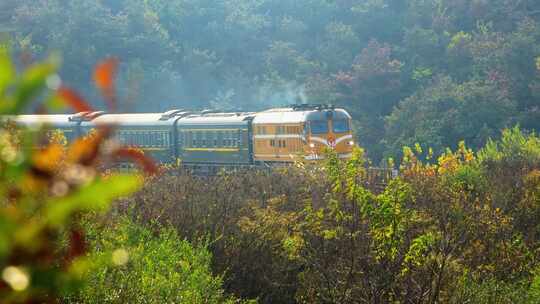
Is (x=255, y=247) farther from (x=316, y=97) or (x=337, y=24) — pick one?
(x=337, y=24)

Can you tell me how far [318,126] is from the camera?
90.4 ft

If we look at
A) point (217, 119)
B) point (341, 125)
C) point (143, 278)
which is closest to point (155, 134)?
point (217, 119)

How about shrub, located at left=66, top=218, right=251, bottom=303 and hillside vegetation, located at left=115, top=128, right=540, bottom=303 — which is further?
hillside vegetation, located at left=115, top=128, right=540, bottom=303

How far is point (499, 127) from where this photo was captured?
34031 millimetres

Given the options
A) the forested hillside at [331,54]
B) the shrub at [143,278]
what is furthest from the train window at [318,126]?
the shrub at [143,278]

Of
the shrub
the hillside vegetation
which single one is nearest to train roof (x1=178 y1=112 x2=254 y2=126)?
the hillside vegetation

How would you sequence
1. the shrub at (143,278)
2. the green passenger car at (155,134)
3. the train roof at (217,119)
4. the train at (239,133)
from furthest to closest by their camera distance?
the green passenger car at (155,134) < the train roof at (217,119) < the train at (239,133) < the shrub at (143,278)

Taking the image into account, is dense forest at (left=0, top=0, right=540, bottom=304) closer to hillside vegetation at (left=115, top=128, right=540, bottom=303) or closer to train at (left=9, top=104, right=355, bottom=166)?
hillside vegetation at (left=115, top=128, right=540, bottom=303)

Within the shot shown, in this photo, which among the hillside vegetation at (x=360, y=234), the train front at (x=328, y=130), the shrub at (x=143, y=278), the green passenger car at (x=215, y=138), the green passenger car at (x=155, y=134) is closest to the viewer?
the shrub at (x=143, y=278)

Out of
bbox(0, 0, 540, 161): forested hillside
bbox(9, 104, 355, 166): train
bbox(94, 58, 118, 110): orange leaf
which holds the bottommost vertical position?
bbox(9, 104, 355, 166): train

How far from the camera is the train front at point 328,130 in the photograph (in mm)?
27250

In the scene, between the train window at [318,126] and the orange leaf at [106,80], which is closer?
the orange leaf at [106,80]

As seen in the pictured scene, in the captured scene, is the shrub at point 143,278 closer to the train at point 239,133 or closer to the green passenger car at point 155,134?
the train at point 239,133

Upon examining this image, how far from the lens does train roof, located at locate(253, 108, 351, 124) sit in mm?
27516
